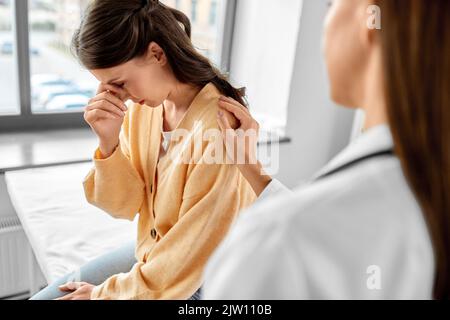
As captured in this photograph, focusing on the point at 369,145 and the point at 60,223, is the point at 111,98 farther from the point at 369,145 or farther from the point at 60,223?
the point at 369,145

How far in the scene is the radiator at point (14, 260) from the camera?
1587mm

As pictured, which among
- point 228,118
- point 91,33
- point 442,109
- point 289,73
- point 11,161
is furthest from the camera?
point 289,73

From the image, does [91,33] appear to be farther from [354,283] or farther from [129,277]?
[354,283]

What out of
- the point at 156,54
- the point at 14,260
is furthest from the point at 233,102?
the point at 14,260

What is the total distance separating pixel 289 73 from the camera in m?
2.10

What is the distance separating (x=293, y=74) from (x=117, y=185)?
1299mm

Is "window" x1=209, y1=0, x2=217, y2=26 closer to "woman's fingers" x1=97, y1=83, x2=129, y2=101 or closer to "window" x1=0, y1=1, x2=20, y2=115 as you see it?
"window" x1=0, y1=1, x2=20, y2=115

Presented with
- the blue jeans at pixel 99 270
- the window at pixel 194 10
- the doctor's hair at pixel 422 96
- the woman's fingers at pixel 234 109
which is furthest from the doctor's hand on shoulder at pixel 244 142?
the window at pixel 194 10

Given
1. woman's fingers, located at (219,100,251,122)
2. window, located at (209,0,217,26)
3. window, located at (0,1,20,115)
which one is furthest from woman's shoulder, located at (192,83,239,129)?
window, located at (209,0,217,26)

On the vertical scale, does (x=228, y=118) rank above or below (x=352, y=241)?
above

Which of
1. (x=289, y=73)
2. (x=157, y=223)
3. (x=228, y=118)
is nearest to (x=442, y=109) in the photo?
(x=228, y=118)

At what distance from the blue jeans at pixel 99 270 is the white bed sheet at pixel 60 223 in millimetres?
36

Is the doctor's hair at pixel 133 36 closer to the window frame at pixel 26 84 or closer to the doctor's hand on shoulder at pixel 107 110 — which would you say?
the doctor's hand on shoulder at pixel 107 110
